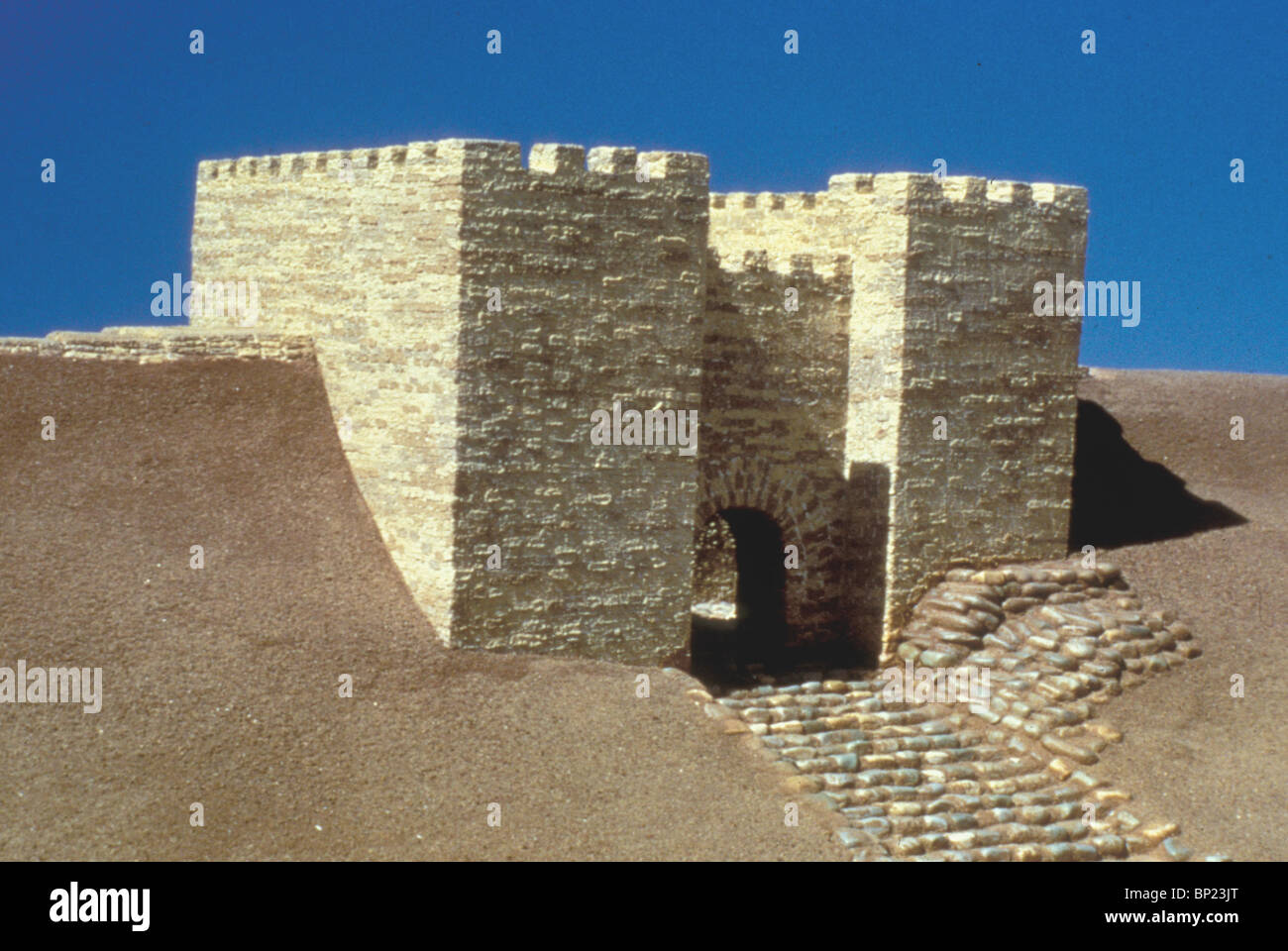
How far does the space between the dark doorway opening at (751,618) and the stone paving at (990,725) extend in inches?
35.5

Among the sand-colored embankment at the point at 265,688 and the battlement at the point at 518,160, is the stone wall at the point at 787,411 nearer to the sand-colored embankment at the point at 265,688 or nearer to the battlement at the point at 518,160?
the battlement at the point at 518,160

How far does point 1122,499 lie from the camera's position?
2525 cm

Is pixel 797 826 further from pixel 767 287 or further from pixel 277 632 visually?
pixel 767 287

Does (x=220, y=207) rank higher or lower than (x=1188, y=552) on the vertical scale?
higher

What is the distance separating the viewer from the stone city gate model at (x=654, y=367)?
17250 millimetres

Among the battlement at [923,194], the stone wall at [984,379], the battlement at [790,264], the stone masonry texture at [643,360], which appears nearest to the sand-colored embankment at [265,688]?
the stone masonry texture at [643,360]

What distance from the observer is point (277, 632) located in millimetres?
16344

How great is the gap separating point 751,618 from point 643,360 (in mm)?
4856

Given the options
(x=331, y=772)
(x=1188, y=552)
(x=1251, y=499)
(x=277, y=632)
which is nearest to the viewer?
(x=331, y=772)

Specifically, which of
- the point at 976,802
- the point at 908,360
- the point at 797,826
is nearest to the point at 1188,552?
the point at 908,360

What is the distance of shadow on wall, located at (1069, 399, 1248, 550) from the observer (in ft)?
77.7

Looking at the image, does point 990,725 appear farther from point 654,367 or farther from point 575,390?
point 575,390

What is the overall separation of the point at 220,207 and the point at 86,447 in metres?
6.10

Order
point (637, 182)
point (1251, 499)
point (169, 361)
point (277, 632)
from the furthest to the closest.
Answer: point (1251, 499)
point (169, 361)
point (637, 182)
point (277, 632)
